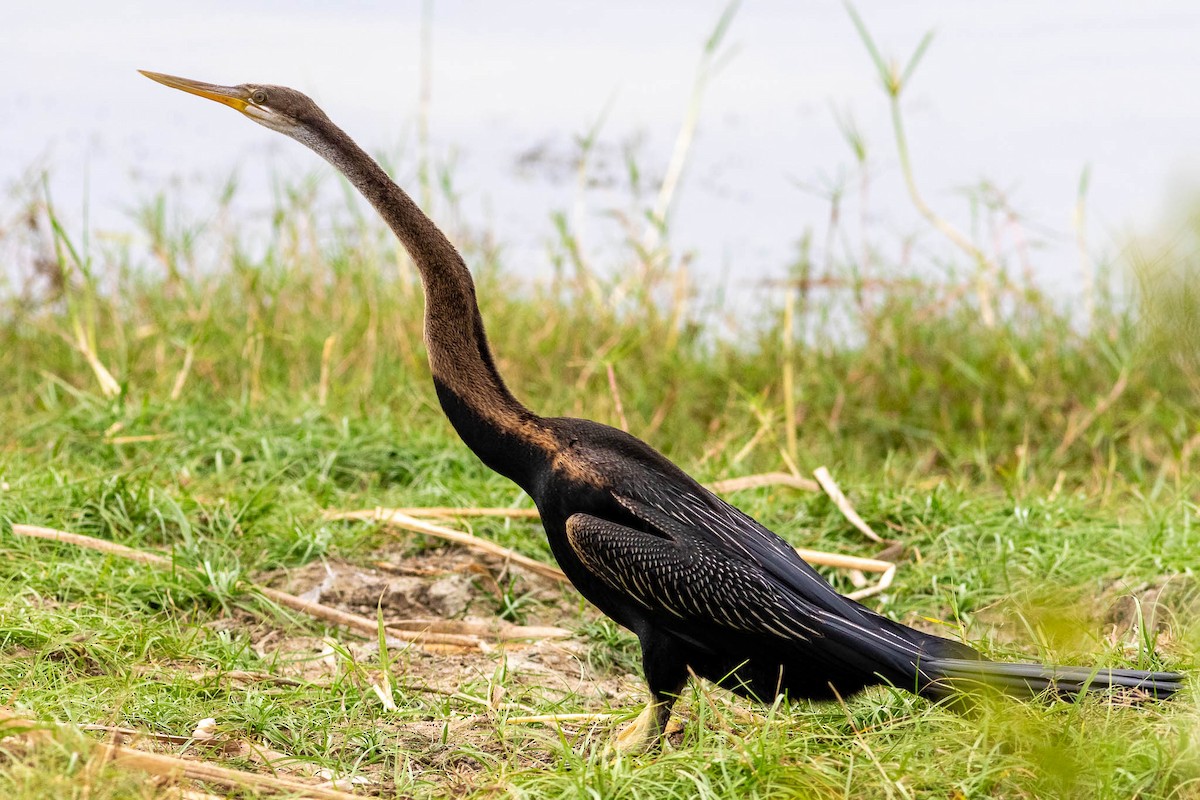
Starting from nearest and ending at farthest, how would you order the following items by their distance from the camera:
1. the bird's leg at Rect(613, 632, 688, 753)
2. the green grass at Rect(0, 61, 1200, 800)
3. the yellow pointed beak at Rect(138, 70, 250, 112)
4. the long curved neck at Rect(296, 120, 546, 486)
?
the green grass at Rect(0, 61, 1200, 800) → the bird's leg at Rect(613, 632, 688, 753) → the long curved neck at Rect(296, 120, 546, 486) → the yellow pointed beak at Rect(138, 70, 250, 112)

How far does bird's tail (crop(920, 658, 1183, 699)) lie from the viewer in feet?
9.12

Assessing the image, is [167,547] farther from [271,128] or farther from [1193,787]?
[1193,787]

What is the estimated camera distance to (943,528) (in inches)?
176

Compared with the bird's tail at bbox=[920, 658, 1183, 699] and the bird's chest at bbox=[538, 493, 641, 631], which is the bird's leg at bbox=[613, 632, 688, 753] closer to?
the bird's chest at bbox=[538, 493, 641, 631]

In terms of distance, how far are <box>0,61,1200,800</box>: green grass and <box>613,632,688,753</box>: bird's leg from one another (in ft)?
0.44

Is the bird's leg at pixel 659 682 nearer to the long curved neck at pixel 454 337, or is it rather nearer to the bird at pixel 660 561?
the bird at pixel 660 561

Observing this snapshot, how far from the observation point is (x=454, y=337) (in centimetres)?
319

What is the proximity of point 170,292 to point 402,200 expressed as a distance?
445 cm

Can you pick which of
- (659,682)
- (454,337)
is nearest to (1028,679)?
(659,682)

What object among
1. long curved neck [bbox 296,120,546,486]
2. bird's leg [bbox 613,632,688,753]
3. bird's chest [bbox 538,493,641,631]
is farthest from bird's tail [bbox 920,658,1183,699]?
long curved neck [bbox 296,120,546,486]

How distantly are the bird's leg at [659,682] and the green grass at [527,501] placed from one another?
13 cm

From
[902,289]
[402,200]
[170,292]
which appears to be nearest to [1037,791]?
[402,200]

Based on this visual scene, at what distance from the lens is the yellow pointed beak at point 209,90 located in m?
Result: 3.36

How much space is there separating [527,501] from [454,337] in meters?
1.51
